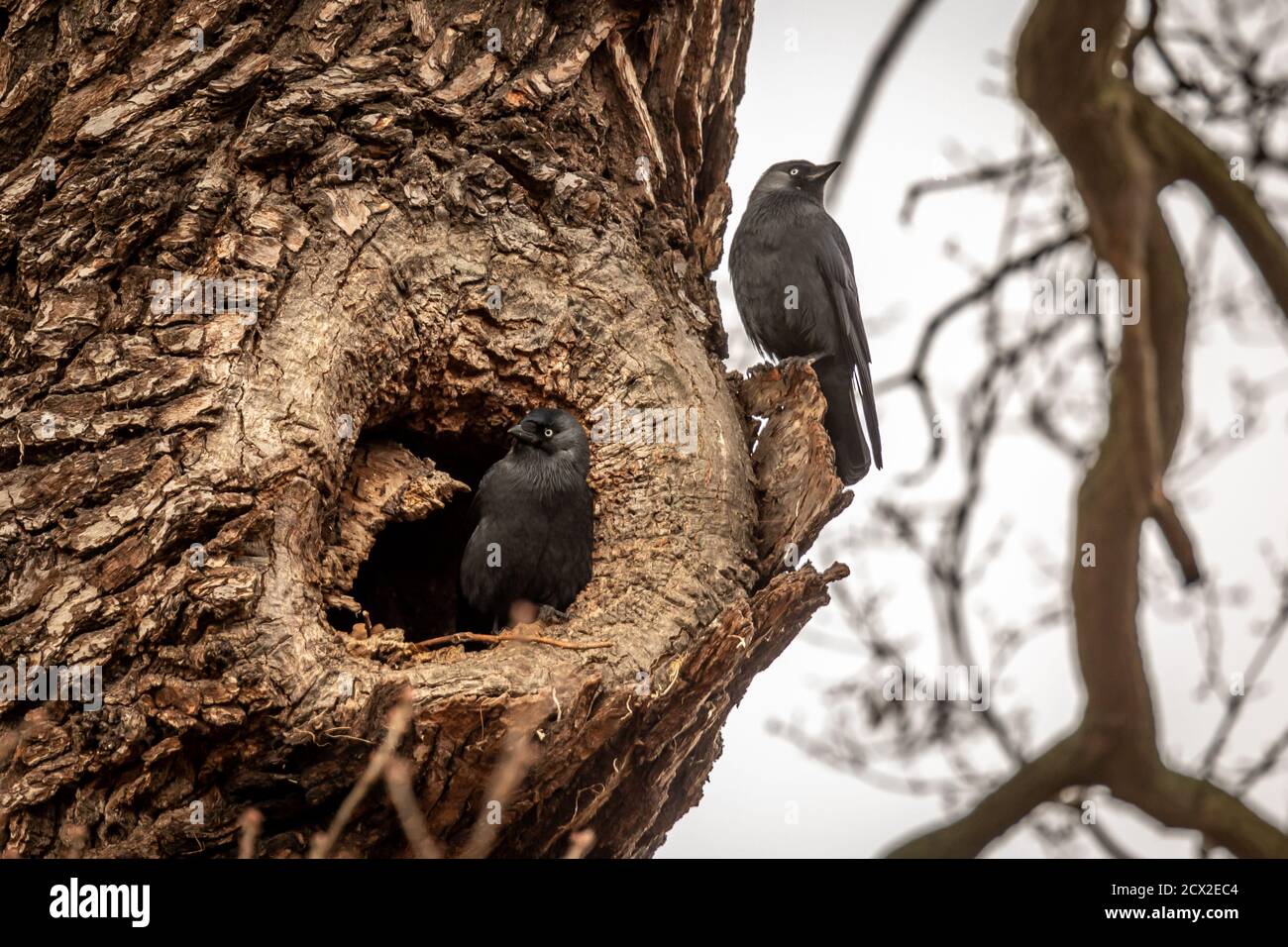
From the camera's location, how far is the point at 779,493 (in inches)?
169

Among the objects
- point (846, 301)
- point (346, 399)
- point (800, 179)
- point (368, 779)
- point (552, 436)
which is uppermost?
point (800, 179)

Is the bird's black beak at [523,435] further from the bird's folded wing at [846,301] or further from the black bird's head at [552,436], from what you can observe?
the bird's folded wing at [846,301]

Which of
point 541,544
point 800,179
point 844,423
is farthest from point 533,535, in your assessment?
point 800,179

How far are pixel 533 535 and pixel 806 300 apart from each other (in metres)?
1.89

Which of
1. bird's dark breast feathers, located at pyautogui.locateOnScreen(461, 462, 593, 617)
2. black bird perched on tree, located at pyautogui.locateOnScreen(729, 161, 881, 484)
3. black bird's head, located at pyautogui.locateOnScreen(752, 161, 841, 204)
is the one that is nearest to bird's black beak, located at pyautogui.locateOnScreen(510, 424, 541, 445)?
bird's dark breast feathers, located at pyautogui.locateOnScreen(461, 462, 593, 617)

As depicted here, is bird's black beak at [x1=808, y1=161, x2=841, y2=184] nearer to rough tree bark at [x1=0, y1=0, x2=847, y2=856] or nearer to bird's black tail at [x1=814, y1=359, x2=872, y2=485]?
bird's black tail at [x1=814, y1=359, x2=872, y2=485]

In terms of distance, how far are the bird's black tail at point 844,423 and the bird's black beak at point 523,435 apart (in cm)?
150

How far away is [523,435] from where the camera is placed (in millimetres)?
4727

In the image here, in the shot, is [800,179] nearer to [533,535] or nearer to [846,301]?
[846,301]

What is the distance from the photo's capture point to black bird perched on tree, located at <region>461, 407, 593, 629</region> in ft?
16.5
